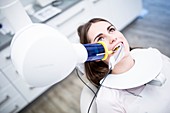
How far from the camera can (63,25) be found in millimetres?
1987

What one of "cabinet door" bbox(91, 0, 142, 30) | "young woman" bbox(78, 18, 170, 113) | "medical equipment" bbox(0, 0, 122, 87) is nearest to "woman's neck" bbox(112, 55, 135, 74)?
"young woman" bbox(78, 18, 170, 113)

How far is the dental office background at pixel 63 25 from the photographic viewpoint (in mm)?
1735

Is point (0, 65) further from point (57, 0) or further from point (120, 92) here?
point (120, 92)

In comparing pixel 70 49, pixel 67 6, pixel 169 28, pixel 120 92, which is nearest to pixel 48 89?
pixel 67 6

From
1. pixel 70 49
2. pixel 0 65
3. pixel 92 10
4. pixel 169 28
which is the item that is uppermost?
pixel 70 49

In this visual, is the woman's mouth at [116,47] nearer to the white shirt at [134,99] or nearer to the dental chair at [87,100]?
the white shirt at [134,99]

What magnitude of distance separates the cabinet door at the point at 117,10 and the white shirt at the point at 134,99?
1.49m

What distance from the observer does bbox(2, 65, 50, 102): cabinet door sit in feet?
5.66

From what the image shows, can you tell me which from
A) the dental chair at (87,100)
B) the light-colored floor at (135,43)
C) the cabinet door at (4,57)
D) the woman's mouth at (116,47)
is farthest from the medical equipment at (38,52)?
the light-colored floor at (135,43)

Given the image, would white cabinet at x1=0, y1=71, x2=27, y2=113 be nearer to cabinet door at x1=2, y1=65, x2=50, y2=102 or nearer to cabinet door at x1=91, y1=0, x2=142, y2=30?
cabinet door at x1=2, y1=65, x2=50, y2=102

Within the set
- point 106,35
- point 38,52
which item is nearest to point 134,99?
point 106,35

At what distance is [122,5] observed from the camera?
2.41m

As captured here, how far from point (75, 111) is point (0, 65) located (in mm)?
898

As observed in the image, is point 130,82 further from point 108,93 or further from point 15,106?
point 15,106
